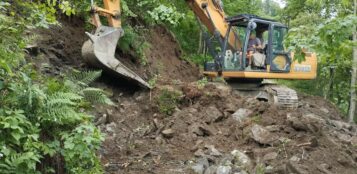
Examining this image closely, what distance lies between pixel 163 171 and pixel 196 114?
89.8 inches

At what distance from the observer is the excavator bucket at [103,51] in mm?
8414

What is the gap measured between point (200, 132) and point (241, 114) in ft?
3.37

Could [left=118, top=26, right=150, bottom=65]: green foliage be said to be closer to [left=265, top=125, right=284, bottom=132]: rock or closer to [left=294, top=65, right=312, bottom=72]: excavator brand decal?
[left=294, top=65, right=312, bottom=72]: excavator brand decal

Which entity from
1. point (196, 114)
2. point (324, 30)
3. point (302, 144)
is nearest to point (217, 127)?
point (196, 114)

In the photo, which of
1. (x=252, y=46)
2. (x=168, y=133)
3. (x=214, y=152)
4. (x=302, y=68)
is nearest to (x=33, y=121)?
(x=214, y=152)

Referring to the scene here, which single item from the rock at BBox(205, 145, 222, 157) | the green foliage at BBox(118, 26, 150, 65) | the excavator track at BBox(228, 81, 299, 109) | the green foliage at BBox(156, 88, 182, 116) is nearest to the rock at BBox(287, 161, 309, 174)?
the rock at BBox(205, 145, 222, 157)

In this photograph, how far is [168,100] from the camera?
29.4 feet

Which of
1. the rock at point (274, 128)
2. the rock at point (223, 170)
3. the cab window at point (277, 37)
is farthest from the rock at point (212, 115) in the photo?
the cab window at point (277, 37)

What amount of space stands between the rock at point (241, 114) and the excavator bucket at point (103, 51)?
243 cm

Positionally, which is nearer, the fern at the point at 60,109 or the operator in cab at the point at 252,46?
the fern at the point at 60,109

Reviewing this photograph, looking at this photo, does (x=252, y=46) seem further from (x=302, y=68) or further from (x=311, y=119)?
(x=311, y=119)

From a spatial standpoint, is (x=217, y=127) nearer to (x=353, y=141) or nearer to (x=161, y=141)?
(x=161, y=141)

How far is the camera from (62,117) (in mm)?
4570

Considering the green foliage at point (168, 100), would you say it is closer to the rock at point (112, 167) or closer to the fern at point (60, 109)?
the rock at point (112, 167)
